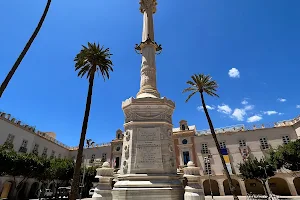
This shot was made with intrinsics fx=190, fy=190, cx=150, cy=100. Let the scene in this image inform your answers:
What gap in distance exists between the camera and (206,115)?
2602 cm

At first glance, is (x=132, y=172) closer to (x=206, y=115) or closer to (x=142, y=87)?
(x=142, y=87)

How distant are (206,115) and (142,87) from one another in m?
16.0

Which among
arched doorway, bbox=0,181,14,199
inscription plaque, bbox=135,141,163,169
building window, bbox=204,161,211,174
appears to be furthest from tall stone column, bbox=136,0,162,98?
arched doorway, bbox=0,181,14,199

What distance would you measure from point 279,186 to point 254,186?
4285 mm

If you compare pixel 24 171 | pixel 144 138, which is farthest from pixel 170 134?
pixel 24 171

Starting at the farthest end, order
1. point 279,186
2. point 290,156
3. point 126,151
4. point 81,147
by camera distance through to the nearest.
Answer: point 279,186
point 290,156
point 81,147
point 126,151

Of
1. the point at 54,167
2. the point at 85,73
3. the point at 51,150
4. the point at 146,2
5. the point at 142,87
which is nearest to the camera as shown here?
the point at 142,87

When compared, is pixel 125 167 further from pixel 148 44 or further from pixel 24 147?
pixel 24 147

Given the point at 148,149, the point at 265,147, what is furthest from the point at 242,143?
the point at 148,149

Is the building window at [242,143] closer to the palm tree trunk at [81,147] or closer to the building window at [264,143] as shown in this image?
the building window at [264,143]

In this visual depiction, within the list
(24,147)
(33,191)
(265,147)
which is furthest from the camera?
(33,191)

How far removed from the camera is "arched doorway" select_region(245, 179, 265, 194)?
36.2 metres

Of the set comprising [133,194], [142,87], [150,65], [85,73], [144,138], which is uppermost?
[85,73]

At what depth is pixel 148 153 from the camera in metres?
9.62
